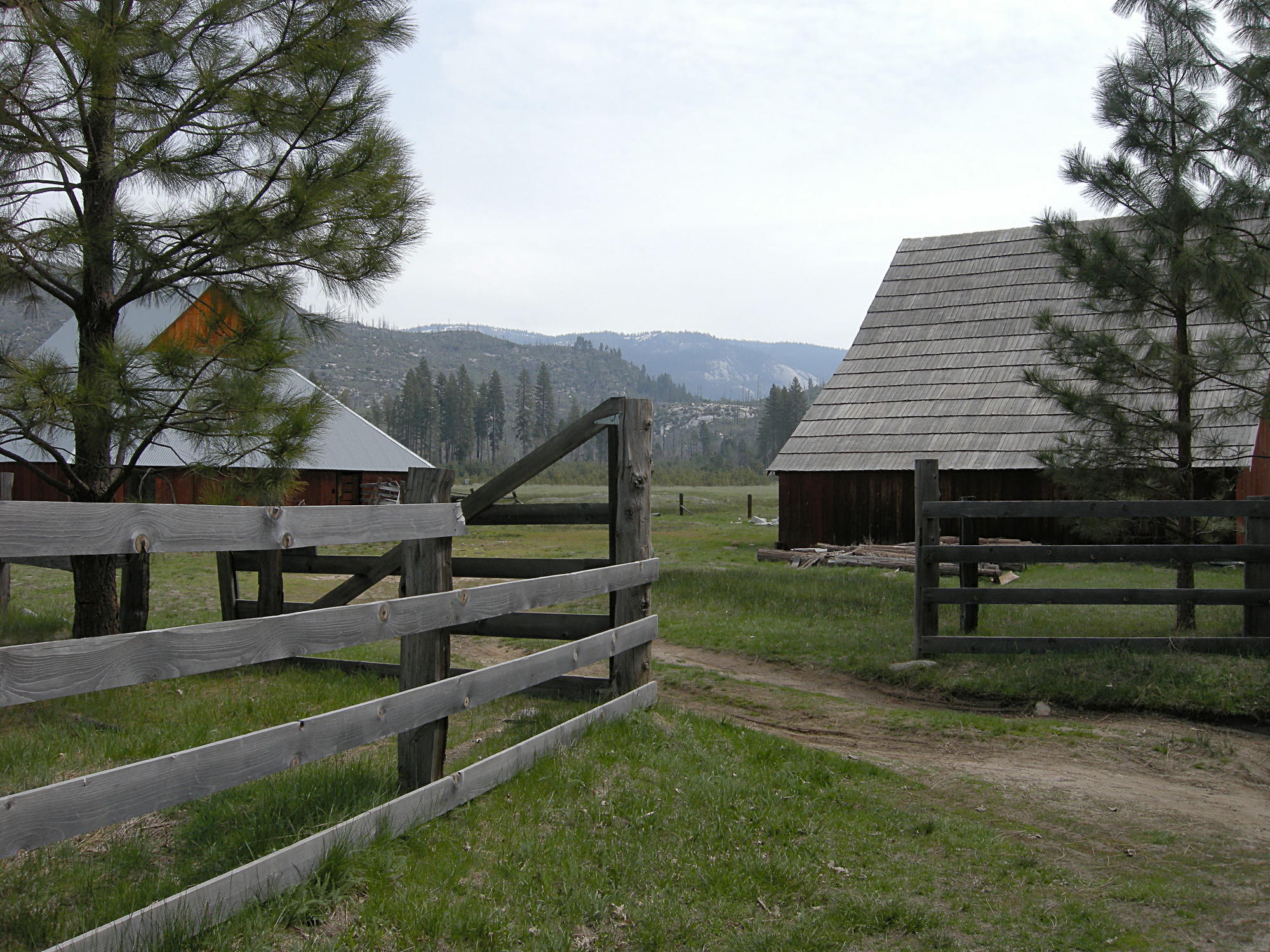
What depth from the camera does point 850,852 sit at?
461 cm

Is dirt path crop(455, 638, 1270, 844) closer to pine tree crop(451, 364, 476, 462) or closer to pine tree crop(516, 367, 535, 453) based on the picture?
pine tree crop(451, 364, 476, 462)

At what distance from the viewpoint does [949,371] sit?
23859mm

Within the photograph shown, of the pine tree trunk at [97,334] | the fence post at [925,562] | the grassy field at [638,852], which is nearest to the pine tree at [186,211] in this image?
the pine tree trunk at [97,334]

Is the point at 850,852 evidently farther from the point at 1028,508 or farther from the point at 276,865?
the point at 1028,508

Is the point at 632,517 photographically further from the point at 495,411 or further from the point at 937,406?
the point at 495,411

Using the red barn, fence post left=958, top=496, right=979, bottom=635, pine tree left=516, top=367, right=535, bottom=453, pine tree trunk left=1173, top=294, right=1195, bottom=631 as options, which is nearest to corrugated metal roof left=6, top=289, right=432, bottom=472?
the red barn

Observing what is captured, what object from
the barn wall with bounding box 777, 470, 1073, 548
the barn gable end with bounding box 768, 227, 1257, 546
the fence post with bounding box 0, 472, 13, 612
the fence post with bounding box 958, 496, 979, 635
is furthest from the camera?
the barn gable end with bounding box 768, 227, 1257, 546

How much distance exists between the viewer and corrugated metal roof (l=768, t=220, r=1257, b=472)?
2195 cm

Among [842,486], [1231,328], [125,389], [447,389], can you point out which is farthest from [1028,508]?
[447,389]

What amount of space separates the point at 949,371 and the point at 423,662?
857 inches

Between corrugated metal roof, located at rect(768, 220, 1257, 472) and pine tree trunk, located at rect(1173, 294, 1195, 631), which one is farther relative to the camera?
corrugated metal roof, located at rect(768, 220, 1257, 472)

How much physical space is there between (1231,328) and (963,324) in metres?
6.15

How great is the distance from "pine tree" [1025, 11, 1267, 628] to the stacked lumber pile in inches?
290

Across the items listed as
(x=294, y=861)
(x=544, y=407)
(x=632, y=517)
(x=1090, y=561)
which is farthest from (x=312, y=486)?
(x=544, y=407)
